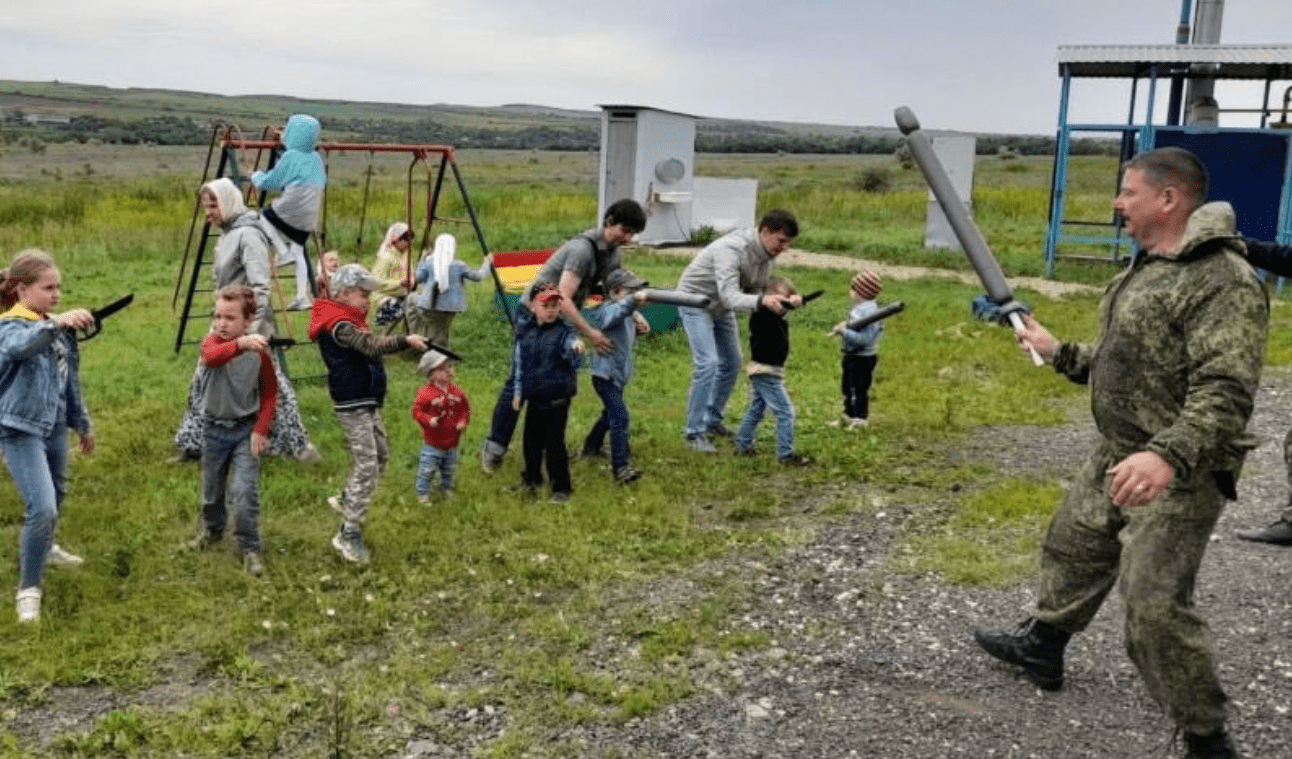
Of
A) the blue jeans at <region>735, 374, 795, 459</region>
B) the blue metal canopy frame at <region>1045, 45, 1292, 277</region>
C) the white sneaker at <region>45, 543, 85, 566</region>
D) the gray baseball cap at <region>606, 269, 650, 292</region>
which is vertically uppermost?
the blue metal canopy frame at <region>1045, 45, 1292, 277</region>

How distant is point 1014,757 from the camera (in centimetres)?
461

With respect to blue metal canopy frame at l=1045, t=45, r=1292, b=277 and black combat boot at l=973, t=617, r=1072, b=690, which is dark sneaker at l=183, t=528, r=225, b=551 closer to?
black combat boot at l=973, t=617, r=1072, b=690

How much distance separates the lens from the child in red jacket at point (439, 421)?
7.40m

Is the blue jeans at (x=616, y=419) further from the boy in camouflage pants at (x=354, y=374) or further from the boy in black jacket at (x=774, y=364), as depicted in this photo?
the boy in camouflage pants at (x=354, y=374)

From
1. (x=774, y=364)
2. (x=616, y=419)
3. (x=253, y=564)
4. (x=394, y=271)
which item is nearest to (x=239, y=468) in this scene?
(x=253, y=564)

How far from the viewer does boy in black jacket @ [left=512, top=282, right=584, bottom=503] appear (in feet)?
25.0

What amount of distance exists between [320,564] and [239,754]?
2.03 metres

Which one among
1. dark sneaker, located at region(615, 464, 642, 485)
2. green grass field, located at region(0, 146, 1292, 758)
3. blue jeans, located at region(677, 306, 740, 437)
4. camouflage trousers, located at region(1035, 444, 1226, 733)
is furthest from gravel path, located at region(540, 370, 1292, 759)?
blue jeans, located at region(677, 306, 740, 437)

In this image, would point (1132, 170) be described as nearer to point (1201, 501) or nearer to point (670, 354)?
point (1201, 501)

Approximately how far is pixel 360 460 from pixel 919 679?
3124mm

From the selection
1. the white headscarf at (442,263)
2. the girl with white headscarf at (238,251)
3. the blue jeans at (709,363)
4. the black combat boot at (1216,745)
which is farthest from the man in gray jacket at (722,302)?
the black combat boot at (1216,745)

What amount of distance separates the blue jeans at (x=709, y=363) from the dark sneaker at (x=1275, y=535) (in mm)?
3638

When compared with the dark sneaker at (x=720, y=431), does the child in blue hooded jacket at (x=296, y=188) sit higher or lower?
higher

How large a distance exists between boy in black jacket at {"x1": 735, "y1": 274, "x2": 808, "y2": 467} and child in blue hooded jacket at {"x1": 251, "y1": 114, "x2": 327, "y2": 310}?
3.28 metres
